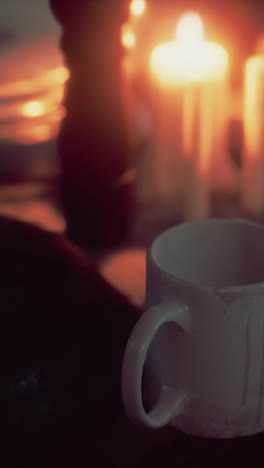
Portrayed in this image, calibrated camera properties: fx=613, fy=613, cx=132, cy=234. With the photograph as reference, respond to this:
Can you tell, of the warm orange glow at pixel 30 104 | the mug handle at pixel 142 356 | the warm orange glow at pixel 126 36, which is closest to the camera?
the mug handle at pixel 142 356

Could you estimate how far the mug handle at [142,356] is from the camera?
258mm

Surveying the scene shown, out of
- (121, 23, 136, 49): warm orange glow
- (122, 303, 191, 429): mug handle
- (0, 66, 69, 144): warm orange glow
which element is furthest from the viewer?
(0, 66, 69, 144): warm orange glow

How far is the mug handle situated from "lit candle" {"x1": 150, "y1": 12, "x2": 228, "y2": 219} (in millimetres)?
281

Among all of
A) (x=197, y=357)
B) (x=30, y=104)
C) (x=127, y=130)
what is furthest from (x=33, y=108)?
(x=197, y=357)

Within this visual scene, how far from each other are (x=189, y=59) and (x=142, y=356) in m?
0.36

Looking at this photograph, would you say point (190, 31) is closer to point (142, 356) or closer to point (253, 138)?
point (253, 138)

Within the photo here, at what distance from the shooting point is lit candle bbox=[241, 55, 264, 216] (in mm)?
543

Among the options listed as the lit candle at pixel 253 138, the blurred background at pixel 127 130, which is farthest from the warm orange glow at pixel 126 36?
the lit candle at pixel 253 138

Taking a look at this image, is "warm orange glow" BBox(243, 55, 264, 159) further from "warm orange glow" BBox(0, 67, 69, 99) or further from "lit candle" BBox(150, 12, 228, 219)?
"warm orange glow" BBox(0, 67, 69, 99)

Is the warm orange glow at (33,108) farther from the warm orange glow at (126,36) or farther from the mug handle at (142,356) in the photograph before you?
the mug handle at (142,356)

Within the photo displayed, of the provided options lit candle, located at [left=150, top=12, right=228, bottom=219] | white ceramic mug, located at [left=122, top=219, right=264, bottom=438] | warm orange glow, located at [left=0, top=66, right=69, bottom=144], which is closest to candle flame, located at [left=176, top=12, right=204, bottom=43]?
lit candle, located at [left=150, top=12, right=228, bottom=219]

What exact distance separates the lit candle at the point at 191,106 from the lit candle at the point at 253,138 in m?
0.02

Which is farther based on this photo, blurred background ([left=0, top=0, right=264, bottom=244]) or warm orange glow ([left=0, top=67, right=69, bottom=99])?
warm orange glow ([left=0, top=67, right=69, bottom=99])

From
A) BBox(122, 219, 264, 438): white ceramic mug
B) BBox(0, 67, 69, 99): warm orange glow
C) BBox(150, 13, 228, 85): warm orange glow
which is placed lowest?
BBox(122, 219, 264, 438): white ceramic mug
